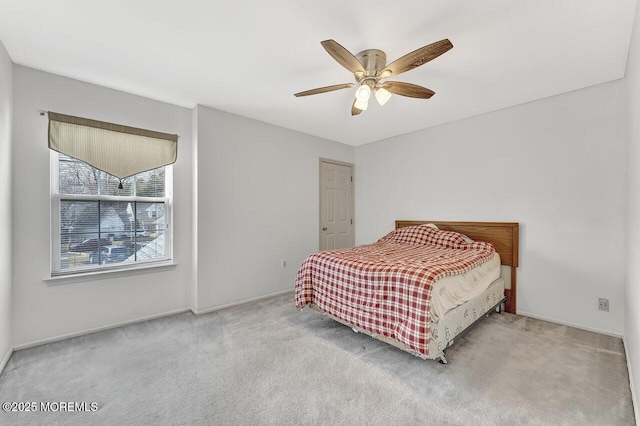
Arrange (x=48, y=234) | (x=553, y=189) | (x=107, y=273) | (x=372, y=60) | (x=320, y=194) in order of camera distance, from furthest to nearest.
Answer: (x=320, y=194)
(x=553, y=189)
(x=107, y=273)
(x=48, y=234)
(x=372, y=60)

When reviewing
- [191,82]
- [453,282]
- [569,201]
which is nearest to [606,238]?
[569,201]

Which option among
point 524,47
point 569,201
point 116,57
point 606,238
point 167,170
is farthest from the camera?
point 167,170

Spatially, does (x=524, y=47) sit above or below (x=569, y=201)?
above

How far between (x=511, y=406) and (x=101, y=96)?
4.10m

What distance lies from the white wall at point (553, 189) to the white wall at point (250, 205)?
189cm

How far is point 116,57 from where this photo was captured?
7.08 feet

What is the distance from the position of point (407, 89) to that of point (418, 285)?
1533 millimetres

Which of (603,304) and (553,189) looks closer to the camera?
(603,304)

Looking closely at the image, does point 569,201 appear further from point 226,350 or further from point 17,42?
point 17,42

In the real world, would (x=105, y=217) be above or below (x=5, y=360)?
above

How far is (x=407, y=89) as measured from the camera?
219 centimetres

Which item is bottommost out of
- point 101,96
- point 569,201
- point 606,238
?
point 606,238

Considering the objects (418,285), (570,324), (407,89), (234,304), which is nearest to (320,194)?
(234,304)

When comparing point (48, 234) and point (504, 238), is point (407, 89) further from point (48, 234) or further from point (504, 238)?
point (48, 234)
